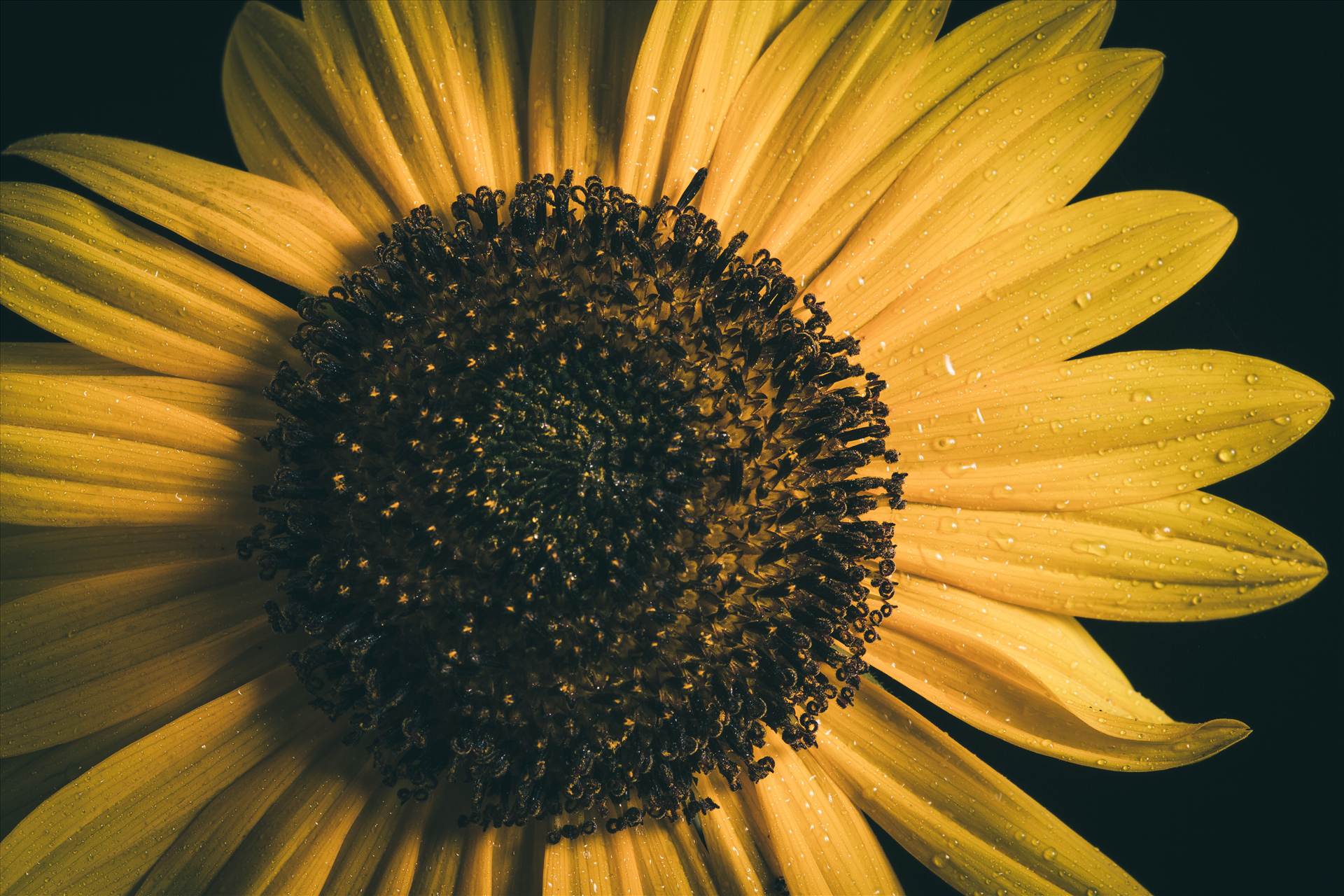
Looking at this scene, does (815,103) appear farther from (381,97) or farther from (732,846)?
(732,846)

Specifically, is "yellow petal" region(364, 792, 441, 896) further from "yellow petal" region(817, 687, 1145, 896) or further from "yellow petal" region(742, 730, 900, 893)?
"yellow petal" region(817, 687, 1145, 896)

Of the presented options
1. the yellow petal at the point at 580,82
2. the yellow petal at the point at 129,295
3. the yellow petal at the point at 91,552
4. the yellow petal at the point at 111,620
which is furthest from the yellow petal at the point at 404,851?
the yellow petal at the point at 580,82

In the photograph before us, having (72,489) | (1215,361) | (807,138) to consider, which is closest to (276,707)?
(72,489)

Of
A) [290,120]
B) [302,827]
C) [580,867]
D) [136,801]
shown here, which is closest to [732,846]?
[580,867]

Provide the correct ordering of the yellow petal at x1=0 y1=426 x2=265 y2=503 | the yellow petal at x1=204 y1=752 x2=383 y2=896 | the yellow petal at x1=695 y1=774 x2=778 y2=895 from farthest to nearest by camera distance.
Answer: the yellow petal at x1=695 y1=774 x2=778 y2=895 < the yellow petal at x1=204 y1=752 x2=383 y2=896 < the yellow petal at x1=0 y1=426 x2=265 y2=503

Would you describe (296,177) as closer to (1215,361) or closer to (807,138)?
(807,138)

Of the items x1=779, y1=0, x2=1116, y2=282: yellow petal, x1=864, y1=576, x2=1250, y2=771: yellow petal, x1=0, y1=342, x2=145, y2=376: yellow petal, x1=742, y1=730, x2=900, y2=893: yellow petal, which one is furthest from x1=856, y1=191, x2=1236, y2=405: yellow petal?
x1=0, y1=342, x2=145, y2=376: yellow petal
